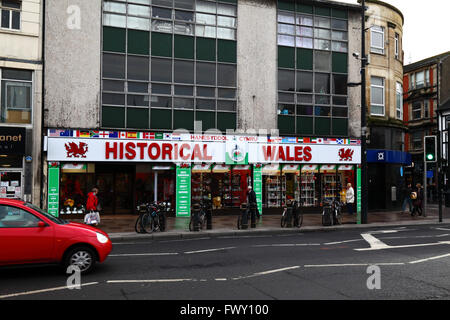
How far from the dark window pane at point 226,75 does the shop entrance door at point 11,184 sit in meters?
10.8

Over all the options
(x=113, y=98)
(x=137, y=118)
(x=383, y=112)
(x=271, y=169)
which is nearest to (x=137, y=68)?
(x=113, y=98)

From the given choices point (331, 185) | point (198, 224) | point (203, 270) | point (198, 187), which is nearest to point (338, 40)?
point (331, 185)

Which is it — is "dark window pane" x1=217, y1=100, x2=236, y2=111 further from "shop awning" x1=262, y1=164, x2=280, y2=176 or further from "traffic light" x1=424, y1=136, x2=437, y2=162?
"traffic light" x1=424, y1=136, x2=437, y2=162

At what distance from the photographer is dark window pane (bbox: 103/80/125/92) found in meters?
19.6

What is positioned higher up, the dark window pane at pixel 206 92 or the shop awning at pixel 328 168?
the dark window pane at pixel 206 92

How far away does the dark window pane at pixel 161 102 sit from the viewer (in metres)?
20.3

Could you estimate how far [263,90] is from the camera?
22.1 m

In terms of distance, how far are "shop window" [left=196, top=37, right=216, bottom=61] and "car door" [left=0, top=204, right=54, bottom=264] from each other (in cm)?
1513

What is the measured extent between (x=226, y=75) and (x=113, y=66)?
5890 millimetres

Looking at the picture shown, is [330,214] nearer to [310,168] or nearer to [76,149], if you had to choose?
[310,168]

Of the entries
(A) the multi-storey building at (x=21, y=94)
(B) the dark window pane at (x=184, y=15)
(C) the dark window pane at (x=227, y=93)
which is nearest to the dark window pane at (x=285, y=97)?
(C) the dark window pane at (x=227, y=93)

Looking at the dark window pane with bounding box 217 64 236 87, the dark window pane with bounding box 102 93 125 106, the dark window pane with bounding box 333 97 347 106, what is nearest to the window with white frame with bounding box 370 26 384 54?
the dark window pane with bounding box 333 97 347 106

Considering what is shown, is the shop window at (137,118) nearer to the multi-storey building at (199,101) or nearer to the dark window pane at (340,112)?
the multi-storey building at (199,101)

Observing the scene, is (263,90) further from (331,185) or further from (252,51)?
(331,185)
